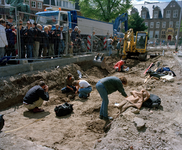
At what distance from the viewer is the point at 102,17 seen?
94.4 ft

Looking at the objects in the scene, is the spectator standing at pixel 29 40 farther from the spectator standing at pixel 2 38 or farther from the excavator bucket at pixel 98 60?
the excavator bucket at pixel 98 60

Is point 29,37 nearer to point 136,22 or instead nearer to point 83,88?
point 83,88

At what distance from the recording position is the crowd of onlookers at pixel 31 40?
6270mm

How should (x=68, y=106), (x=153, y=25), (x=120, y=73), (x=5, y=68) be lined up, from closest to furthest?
(x=68, y=106)
(x=5, y=68)
(x=120, y=73)
(x=153, y=25)

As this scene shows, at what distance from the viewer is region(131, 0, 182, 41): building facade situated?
55656 mm

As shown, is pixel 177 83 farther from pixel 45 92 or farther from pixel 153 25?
pixel 153 25

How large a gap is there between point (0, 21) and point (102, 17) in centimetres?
2491

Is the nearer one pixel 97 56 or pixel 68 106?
pixel 68 106

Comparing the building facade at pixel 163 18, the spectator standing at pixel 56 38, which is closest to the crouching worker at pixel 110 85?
the spectator standing at pixel 56 38

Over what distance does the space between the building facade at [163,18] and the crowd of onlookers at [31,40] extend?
56921 millimetres

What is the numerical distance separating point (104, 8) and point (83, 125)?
91.7ft

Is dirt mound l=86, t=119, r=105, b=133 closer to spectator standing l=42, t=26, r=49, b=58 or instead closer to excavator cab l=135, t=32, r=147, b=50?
spectator standing l=42, t=26, r=49, b=58

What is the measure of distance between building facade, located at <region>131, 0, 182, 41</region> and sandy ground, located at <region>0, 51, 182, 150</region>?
188ft

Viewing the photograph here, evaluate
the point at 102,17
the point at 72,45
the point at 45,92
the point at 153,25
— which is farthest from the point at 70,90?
the point at 153,25
